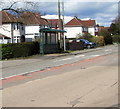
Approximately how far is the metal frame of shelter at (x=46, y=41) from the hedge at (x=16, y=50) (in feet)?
4.71

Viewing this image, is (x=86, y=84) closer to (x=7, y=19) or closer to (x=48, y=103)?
(x=48, y=103)

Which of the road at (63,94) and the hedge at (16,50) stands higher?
the hedge at (16,50)

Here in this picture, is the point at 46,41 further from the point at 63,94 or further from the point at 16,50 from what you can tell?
the point at 63,94

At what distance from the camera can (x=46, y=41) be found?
88.9 ft

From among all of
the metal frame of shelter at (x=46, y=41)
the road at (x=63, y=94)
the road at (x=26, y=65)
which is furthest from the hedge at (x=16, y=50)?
the road at (x=63, y=94)

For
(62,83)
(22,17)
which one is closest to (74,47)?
(22,17)

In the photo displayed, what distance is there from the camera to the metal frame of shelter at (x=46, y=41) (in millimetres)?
26431

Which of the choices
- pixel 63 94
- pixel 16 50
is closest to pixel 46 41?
pixel 16 50

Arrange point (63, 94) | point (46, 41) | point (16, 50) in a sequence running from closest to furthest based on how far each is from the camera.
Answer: point (63, 94) < point (16, 50) < point (46, 41)

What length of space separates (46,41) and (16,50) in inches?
195

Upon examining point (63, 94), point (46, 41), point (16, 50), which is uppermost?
point (46, 41)

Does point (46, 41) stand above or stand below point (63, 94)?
above

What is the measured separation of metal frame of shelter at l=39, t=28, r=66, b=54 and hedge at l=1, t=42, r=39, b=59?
1436mm

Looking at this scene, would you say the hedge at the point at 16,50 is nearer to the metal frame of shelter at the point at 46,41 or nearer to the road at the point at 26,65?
the metal frame of shelter at the point at 46,41
